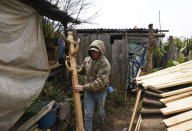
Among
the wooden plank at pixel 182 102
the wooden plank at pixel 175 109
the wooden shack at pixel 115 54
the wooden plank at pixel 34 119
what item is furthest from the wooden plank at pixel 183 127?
the wooden shack at pixel 115 54

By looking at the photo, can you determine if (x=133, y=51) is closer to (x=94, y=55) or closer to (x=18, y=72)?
(x=94, y=55)

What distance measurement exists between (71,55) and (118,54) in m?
3.22

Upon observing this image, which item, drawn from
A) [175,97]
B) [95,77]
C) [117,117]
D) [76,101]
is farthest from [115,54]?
[175,97]

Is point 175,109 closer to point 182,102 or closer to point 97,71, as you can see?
point 182,102

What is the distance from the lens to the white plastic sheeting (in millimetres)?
2408

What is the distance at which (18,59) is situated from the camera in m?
2.80

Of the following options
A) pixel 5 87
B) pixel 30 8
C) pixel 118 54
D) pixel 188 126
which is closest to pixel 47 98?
pixel 5 87

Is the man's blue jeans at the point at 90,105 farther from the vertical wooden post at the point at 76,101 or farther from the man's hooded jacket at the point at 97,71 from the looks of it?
the vertical wooden post at the point at 76,101

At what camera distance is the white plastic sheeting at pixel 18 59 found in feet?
7.90

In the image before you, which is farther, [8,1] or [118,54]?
[118,54]

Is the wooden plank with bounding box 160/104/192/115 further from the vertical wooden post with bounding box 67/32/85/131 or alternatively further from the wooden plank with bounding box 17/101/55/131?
the wooden plank with bounding box 17/101/55/131

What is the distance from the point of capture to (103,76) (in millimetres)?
2646

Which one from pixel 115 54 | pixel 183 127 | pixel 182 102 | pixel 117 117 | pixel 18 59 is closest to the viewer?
pixel 183 127

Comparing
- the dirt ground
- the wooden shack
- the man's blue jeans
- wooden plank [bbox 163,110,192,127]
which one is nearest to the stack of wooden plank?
wooden plank [bbox 163,110,192,127]
